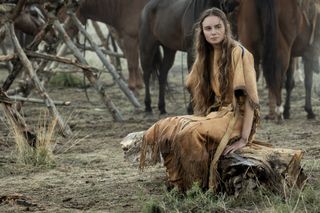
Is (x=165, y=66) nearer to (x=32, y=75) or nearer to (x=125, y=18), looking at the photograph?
(x=125, y=18)

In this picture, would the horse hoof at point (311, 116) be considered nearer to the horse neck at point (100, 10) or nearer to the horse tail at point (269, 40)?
the horse tail at point (269, 40)

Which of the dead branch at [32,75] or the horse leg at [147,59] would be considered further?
the horse leg at [147,59]

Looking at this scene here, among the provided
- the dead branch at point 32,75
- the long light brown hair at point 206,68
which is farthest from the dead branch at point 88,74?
the long light brown hair at point 206,68

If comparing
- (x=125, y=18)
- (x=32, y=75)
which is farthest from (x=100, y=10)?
(x=32, y=75)

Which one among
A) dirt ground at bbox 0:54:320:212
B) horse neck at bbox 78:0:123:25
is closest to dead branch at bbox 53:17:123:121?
dirt ground at bbox 0:54:320:212

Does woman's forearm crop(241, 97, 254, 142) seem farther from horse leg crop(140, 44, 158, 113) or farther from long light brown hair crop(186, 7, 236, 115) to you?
horse leg crop(140, 44, 158, 113)

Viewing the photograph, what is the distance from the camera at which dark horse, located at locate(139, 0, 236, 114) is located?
37.6ft

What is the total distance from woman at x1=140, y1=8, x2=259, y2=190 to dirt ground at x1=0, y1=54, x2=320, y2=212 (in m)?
0.37

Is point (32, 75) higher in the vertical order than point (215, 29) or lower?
lower

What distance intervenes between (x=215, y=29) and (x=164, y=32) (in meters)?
6.71

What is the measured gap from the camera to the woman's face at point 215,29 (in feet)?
19.3

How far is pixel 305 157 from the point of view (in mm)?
7547

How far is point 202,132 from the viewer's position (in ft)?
18.8

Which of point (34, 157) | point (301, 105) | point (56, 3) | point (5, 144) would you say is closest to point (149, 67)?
point (301, 105)
